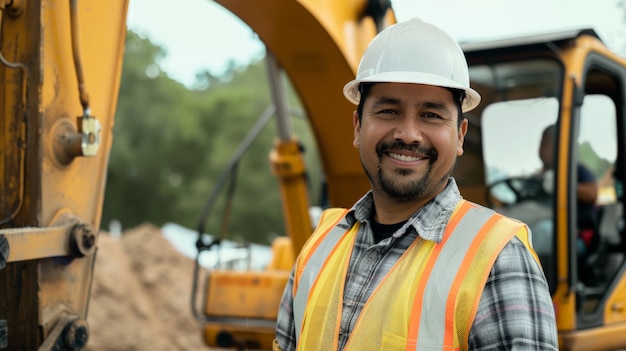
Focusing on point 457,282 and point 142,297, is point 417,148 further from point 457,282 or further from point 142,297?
point 142,297

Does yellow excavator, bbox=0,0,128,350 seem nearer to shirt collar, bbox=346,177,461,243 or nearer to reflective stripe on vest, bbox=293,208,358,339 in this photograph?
reflective stripe on vest, bbox=293,208,358,339

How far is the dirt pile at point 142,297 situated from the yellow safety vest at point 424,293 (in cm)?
802

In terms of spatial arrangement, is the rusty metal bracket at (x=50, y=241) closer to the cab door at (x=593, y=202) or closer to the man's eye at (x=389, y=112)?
the man's eye at (x=389, y=112)

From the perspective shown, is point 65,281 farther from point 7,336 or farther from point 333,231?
point 333,231

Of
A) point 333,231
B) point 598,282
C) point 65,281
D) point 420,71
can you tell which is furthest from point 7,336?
point 598,282

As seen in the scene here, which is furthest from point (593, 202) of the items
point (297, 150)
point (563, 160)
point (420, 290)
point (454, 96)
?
point (420, 290)

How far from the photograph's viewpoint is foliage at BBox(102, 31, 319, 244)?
2280 centimetres

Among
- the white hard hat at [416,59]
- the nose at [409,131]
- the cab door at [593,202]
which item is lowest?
the cab door at [593,202]

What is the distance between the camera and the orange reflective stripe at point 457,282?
65.5 inches

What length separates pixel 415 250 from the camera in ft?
5.98

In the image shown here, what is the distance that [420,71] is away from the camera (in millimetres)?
1924

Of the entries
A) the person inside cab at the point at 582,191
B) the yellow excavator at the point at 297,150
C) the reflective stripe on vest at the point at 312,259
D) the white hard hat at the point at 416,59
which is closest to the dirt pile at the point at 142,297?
the yellow excavator at the point at 297,150

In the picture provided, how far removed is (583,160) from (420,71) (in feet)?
10.6

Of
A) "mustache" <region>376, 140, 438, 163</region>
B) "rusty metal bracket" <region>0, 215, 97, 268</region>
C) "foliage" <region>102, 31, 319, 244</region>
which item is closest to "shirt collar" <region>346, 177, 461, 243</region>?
"mustache" <region>376, 140, 438, 163</region>
